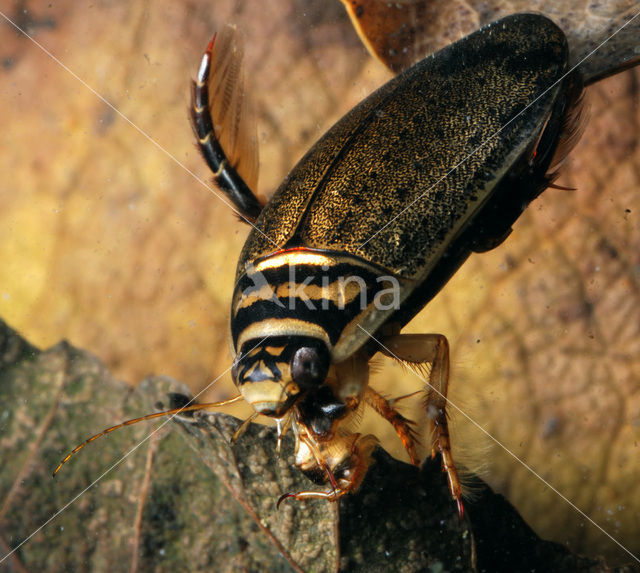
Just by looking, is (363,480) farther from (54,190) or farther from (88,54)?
(88,54)

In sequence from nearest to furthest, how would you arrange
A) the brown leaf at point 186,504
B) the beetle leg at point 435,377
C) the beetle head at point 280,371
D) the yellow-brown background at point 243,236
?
the beetle head at point 280,371
the beetle leg at point 435,377
the brown leaf at point 186,504
the yellow-brown background at point 243,236

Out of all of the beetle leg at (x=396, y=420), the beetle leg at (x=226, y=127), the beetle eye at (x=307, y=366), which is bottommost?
the beetle leg at (x=396, y=420)

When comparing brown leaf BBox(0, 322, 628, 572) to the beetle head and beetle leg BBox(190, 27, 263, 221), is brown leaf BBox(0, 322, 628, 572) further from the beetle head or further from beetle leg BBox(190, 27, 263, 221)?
beetle leg BBox(190, 27, 263, 221)

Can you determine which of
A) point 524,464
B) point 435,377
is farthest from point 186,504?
point 524,464

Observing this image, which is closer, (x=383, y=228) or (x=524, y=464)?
(x=383, y=228)

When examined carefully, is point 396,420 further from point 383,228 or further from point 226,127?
point 226,127

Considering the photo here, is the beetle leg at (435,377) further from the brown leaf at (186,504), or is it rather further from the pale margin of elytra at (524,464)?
the brown leaf at (186,504)

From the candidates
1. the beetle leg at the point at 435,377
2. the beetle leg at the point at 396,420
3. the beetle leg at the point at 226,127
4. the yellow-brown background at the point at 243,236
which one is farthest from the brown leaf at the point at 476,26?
the beetle leg at the point at 396,420
